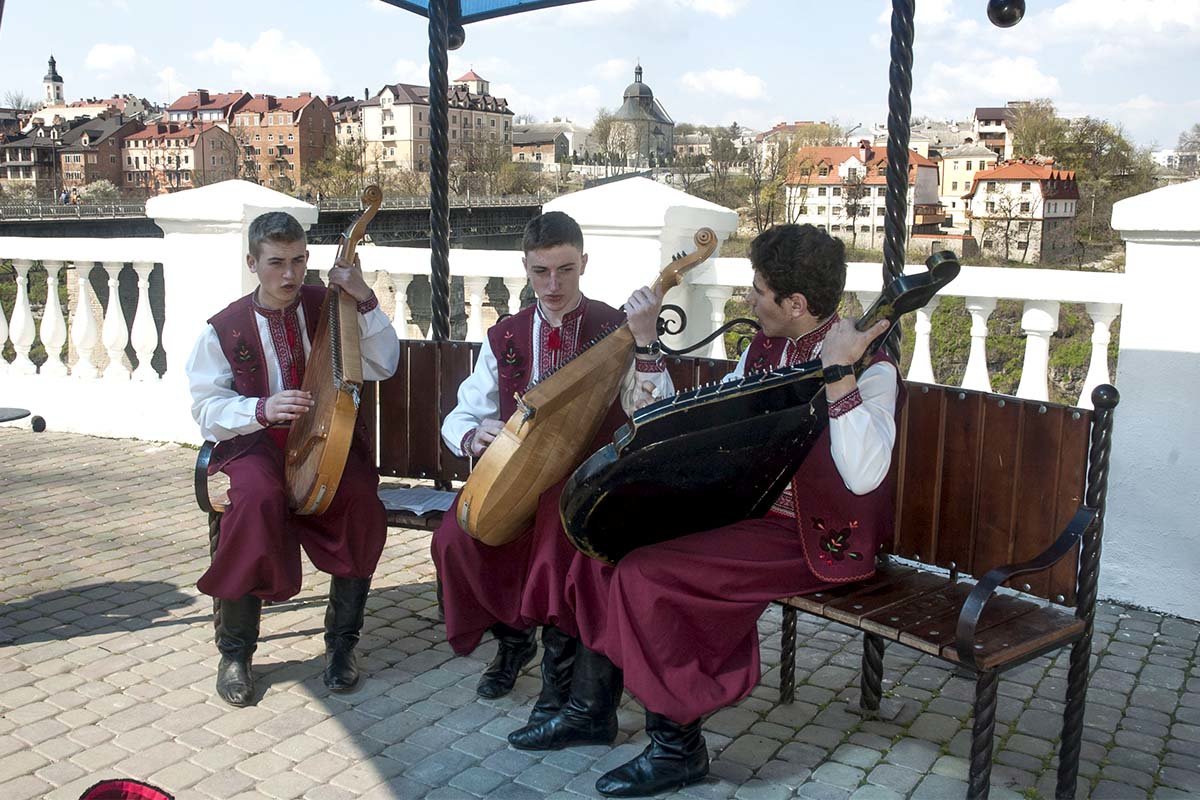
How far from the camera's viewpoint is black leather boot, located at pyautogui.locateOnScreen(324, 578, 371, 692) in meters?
3.66

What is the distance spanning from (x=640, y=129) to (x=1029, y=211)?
4991 cm

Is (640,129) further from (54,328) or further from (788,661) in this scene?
(788,661)

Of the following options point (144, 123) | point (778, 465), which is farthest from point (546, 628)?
point (144, 123)

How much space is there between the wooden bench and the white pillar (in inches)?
59.2

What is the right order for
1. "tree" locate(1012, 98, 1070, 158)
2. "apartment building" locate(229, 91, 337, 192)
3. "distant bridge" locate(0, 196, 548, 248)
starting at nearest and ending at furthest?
1. "distant bridge" locate(0, 196, 548, 248)
2. "tree" locate(1012, 98, 1070, 158)
3. "apartment building" locate(229, 91, 337, 192)

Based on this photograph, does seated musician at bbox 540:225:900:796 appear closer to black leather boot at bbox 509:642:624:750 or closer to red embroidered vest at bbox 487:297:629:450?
black leather boot at bbox 509:642:624:750

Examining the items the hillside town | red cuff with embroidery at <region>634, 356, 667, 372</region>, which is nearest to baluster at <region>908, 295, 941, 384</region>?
red cuff with embroidery at <region>634, 356, 667, 372</region>

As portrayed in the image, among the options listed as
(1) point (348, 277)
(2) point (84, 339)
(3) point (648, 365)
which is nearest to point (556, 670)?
(3) point (648, 365)

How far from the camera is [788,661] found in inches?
140

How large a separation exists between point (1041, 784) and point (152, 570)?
3491 mm

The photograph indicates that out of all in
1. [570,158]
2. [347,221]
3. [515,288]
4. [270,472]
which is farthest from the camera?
[570,158]

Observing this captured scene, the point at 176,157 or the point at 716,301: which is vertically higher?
the point at 176,157

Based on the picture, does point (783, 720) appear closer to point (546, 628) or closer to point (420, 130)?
point (546, 628)

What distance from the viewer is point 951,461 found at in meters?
3.26
